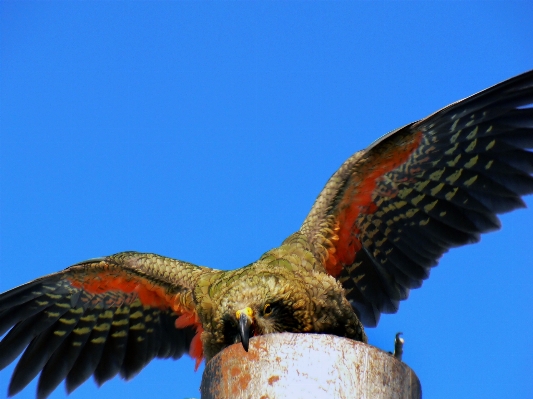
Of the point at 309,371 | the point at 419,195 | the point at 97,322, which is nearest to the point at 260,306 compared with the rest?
the point at 309,371

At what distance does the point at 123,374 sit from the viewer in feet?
26.4

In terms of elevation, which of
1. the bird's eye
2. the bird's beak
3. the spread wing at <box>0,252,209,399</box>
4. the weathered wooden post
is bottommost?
the weathered wooden post

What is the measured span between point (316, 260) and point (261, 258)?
0.58 m

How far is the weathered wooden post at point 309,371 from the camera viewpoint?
4160 millimetres

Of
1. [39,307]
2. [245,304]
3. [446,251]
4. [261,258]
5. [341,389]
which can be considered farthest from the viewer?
[39,307]

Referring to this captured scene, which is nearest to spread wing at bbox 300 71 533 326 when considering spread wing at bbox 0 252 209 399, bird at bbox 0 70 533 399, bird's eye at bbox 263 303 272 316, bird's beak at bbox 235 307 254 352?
bird at bbox 0 70 533 399

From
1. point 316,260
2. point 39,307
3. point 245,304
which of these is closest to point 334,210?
point 316,260

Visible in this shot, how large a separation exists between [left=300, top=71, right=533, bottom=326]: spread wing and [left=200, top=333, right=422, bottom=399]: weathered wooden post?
3085 mm

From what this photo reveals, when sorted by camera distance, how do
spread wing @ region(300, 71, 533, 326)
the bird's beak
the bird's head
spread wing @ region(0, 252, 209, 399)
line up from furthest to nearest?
spread wing @ region(0, 252, 209, 399), spread wing @ region(300, 71, 533, 326), the bird's head, the bird's beak

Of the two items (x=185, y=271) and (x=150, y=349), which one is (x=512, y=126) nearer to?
(x=185, y=271)

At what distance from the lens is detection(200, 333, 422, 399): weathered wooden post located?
416cm

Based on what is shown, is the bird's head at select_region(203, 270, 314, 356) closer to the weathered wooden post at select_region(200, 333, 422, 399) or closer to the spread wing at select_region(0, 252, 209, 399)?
the spread wing at select_region(0, 252, 209, 399)

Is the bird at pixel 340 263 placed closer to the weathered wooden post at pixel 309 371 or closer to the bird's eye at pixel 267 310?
the bird's eye at pixel 267 310

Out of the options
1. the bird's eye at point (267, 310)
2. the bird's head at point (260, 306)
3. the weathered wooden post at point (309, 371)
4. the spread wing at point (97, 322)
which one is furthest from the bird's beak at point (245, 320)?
the spread wing at point (97, 322)
